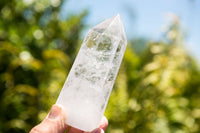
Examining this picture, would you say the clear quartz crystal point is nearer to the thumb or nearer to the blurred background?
the thumb

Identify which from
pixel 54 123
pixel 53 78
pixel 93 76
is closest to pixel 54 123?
pixel 54 123

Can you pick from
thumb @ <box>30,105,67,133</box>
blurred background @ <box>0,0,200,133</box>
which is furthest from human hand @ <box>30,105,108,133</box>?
blurred background @ <box>0,0,200,133</box>

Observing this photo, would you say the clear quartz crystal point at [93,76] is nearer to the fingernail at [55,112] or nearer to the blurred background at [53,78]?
the fingernail at [55,112]

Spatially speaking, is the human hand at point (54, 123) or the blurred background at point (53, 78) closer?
the human hand at point (54, 123)

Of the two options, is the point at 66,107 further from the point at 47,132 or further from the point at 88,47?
the point at 88,47

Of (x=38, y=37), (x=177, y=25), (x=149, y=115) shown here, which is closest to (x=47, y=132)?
(x=149, y=115)

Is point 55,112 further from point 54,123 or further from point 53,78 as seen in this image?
point 53,78

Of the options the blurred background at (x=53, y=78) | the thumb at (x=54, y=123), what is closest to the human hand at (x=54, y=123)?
the thumb at (x=54, y=123)

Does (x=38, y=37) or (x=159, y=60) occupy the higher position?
(x=38, y=37)
